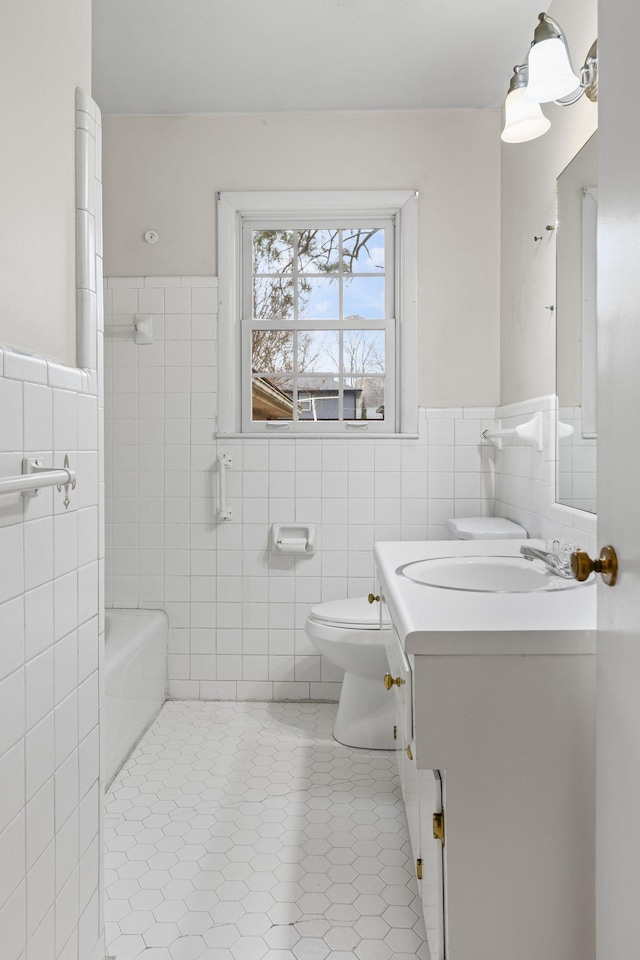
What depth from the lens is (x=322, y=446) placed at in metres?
3.05

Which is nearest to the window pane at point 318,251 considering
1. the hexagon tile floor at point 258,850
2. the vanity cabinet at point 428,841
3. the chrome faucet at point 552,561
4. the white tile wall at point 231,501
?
the white tile wall at point 231,501

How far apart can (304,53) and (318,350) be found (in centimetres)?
114

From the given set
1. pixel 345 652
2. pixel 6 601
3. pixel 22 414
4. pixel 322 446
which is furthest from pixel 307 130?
pixel 6 601

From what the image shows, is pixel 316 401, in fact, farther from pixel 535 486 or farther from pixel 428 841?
pixel 428 841

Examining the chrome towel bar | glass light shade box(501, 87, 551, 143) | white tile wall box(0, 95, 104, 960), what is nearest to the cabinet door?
white tile wall box(0, 95, 104, 960)

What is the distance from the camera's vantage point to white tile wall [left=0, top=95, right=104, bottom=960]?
1063 millimetres

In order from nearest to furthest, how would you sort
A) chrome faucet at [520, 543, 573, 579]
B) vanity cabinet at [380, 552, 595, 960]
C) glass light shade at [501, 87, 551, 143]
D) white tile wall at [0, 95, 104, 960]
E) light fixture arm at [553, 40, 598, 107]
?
1. white tile wall at [0, 95, 104, 960]
2. vanity cabinet at [380, 552, 595, 960]
3. chrome faucet at [520, 543, 573, 579]
4. light fixture arm at [553, 40, 598, 107]
5. glass light shade at [501, 87, 551, 143]

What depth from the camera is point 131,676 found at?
8.46 ft

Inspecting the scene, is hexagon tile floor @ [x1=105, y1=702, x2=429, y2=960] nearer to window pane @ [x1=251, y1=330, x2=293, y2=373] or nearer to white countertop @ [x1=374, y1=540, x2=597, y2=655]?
white countertop @ [x1=374, y1=540, x2=597, y2=655]

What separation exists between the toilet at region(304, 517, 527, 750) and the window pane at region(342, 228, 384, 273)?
4.15ft

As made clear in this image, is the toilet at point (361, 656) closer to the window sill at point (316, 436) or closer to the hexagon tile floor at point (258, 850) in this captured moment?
the hexagon tile floor at point (258, 850)

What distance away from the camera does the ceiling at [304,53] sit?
2359 mm

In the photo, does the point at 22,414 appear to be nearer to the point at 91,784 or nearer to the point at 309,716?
the point at 91,784

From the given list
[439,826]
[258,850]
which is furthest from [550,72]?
[258,850]
